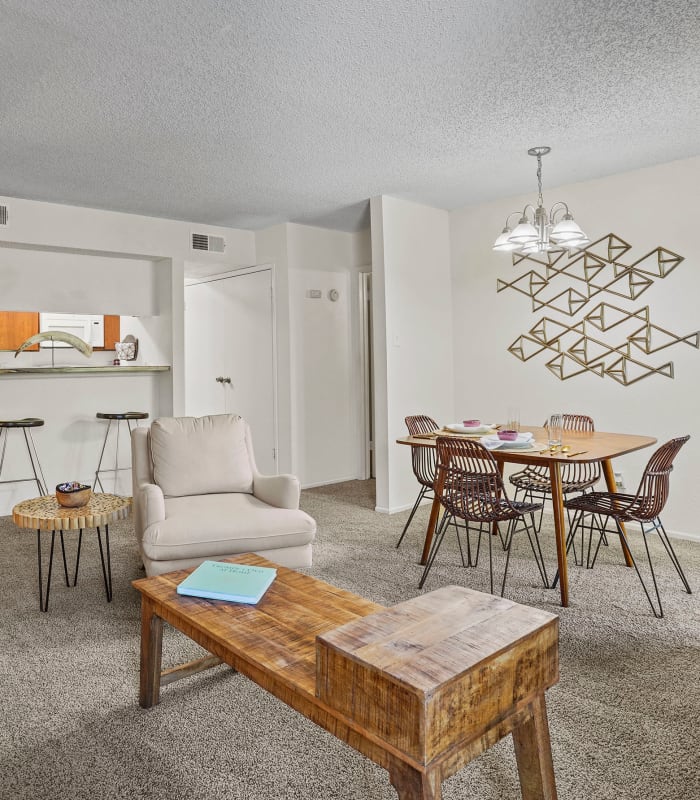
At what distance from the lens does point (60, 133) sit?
11.5ft

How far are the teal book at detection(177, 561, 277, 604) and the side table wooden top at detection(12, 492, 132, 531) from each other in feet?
3.06

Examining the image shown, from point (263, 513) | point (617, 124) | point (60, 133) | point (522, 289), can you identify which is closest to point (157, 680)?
point (263, 513)

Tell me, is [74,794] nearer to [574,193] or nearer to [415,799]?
[415,799]

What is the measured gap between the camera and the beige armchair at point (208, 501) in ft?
9.03

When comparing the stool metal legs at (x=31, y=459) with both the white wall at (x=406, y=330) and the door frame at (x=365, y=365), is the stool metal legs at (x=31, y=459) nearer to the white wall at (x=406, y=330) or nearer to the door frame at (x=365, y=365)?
the white wall at (x=406, y=330)

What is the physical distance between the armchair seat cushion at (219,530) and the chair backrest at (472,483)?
0.76m

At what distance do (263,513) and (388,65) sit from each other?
2138mm

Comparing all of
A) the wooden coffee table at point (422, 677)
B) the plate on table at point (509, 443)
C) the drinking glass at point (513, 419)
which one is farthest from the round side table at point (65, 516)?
the drinking glass at point (513, 419)

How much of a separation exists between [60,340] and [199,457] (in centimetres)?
256

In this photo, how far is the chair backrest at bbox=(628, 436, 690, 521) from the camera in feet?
9.33

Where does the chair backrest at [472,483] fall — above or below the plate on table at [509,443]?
below

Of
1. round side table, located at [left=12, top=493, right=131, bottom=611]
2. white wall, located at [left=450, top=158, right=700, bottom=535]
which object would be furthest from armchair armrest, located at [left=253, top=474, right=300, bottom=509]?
white wall, located at [left=450, top=158, right=700, bottom=535]

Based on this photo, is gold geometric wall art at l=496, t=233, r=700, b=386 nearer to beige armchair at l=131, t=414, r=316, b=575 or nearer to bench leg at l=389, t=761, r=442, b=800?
beige armchair at l=131, t=414, r=316, b=575

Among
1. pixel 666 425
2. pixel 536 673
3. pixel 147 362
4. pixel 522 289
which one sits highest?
pixel 522 289
